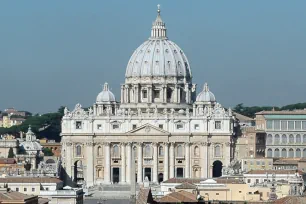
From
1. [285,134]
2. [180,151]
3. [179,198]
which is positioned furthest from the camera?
[285,134]

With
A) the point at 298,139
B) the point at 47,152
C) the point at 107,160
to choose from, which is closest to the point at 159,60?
the point at 47,152

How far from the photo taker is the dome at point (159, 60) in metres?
182

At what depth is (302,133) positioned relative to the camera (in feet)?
550

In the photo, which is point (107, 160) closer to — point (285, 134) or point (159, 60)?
point (285, 134)

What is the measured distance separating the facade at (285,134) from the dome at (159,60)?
16326 mm

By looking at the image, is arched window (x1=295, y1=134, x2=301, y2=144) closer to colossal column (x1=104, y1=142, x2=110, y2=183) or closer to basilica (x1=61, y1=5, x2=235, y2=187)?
basilica (x1=61, y1=5, x2=235, y2=187)

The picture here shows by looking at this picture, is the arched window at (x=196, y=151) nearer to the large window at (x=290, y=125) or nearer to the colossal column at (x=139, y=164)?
the colossal column at (x=139, y=164)

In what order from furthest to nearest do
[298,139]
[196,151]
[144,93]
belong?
[144,93] < [298,139] < [196,151]

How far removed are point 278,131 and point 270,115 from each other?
202cm

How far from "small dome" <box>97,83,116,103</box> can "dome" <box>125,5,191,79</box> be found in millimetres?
5247

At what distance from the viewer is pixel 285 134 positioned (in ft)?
551

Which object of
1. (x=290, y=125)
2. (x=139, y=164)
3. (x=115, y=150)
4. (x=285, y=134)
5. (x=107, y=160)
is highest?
(x=290, y=125)

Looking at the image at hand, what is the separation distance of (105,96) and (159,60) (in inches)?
342

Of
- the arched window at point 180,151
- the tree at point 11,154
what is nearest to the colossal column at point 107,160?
the arched window at point 180,151
